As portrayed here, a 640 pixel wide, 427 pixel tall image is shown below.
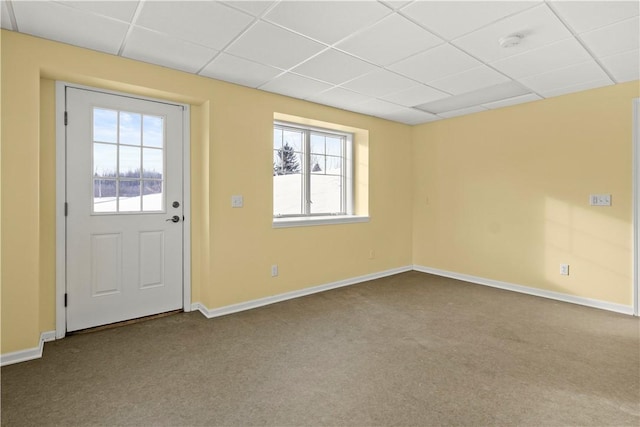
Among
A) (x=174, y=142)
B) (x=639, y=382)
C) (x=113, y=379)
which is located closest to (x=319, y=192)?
(x=174, y=142)

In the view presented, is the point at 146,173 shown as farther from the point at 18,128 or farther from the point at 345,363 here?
the point at 345,363

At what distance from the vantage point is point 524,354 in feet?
8.46

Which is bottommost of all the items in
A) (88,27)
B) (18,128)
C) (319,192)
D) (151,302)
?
(151,302)

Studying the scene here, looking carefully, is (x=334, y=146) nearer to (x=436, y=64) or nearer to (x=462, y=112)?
(x=462, y=112)

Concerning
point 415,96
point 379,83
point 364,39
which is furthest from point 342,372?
point 415,96

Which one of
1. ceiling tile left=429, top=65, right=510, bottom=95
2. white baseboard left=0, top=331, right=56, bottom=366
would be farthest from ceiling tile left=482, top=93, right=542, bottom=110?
white baseboard left=0, top=331, right=56, bottom=366

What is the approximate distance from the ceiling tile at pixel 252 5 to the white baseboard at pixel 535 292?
170 inches

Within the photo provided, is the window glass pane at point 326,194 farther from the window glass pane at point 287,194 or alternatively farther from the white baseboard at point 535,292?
the white baseboard at point 535,292

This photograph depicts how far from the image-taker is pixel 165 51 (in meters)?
2.75

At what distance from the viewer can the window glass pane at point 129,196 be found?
315 cm

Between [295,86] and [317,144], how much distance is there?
1.22 metres

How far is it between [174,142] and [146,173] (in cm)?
42

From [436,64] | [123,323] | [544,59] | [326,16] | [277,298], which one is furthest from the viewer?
[277,298]

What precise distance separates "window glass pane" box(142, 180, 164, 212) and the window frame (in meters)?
1.25
